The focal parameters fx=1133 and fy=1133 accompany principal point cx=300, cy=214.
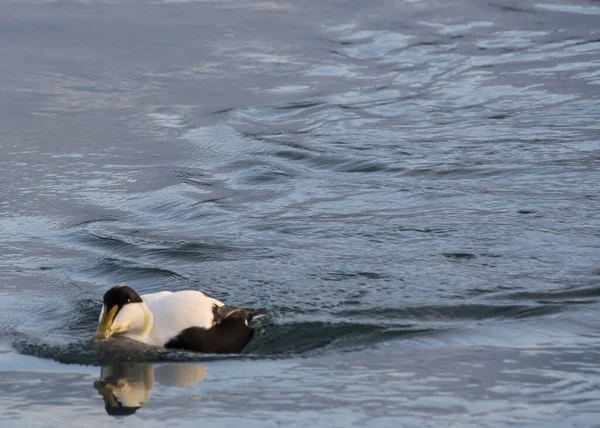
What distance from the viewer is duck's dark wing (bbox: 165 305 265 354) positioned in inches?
248

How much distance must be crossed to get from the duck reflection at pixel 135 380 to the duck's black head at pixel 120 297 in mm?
344

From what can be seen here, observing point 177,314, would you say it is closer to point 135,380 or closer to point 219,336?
point 219,336

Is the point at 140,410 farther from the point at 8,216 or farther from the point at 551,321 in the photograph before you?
the point at 8,216

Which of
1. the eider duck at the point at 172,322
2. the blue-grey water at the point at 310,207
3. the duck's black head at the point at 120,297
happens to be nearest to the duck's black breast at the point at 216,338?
the eider duck at the point at 172,322

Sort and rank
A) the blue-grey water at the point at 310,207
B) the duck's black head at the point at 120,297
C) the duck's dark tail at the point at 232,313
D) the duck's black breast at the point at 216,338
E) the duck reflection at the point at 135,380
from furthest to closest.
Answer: the duck's dark tail at the point at 232,313
the duck's black breast at the point at 216,338
the duck's black head at the point at 120,297
the blue-grey water at the point at 310,207
the duck reflection at the point at 135,380

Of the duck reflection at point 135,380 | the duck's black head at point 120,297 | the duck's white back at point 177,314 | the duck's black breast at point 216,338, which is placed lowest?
the duck reflection at point 135,380

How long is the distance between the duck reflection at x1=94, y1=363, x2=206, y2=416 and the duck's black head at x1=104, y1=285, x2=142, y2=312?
34cm

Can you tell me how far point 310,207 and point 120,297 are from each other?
11.7ft

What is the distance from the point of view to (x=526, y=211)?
9.09 meters

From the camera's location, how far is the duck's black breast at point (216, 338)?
630 cm

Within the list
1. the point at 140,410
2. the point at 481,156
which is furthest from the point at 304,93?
the point at 140,410

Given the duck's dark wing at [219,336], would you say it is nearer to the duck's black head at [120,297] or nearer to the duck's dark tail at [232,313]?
the duck's dark tail at [232,313]

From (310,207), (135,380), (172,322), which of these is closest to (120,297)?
(172,322)

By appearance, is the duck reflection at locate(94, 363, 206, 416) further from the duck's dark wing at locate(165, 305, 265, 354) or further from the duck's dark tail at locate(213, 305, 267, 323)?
the duck's dark tail at locate(213, 305, 267, 323)
